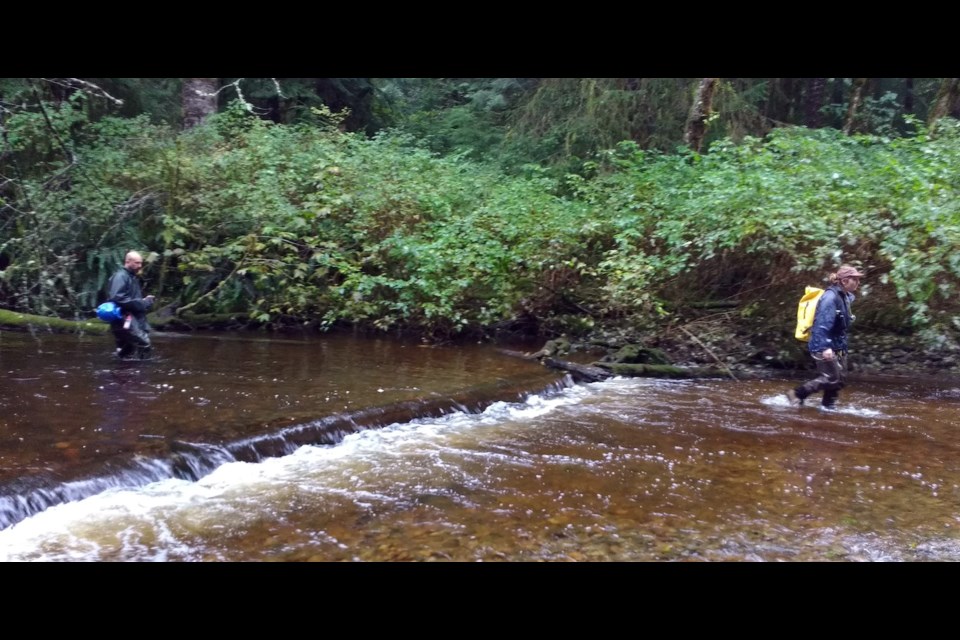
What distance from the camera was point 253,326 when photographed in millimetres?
17344

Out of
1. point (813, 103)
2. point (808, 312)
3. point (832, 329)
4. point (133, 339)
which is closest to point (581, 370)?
point (808, 312)

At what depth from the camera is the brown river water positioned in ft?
20.0

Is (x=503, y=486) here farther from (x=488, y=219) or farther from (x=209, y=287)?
(x=209, y=287)

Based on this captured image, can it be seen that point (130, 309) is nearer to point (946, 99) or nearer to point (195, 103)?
point (195, 103)

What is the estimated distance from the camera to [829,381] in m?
10.7

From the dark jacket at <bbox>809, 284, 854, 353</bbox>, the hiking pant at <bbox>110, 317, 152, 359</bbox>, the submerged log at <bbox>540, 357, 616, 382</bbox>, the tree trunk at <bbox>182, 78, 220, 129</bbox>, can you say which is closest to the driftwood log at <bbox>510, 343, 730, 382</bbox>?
the submerged log at <bbox>540, 357, 616, 382</bbox>

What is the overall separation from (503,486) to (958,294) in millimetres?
9688

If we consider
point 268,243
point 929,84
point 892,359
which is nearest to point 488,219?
point 268,243

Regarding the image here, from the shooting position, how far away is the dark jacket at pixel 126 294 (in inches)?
461

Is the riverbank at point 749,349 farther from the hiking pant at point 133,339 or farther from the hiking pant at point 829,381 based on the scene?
the hiking pant at point 829,381

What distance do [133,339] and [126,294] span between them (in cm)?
74

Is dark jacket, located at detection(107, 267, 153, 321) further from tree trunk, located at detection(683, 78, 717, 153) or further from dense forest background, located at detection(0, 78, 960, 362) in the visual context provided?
tree trunk, located at detection(683, 78, 717, 153)

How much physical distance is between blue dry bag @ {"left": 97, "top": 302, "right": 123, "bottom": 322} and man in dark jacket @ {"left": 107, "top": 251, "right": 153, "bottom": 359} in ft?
0.29

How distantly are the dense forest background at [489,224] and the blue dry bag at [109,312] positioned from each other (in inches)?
95.2
